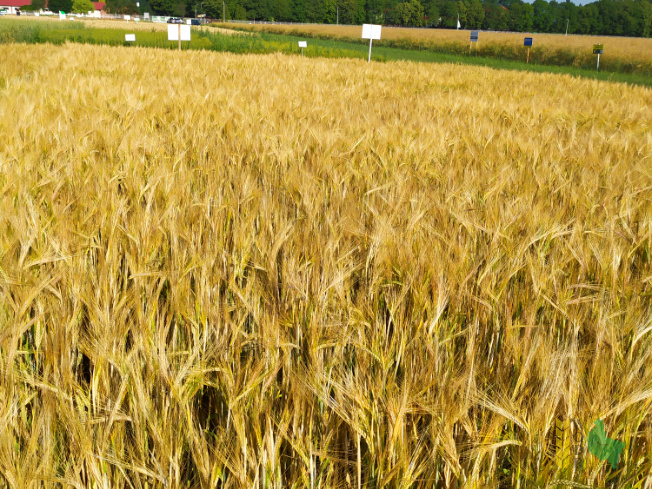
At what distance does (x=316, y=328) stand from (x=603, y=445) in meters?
0.47

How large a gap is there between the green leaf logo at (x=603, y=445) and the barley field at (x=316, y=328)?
16 mm

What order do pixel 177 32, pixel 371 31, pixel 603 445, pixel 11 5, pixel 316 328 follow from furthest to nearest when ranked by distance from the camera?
1. pixel 11 5
2. pixel 371 31
3. pixel 177 32
4. pixel 316 328
5. pixel 603 445

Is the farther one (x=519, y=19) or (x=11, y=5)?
(x=519, y=19)

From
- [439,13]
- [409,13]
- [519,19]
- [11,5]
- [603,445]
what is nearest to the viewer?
[603,445]

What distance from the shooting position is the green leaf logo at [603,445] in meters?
0.69

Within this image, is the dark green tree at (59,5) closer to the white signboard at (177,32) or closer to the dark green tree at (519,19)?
the dark green tree at (519,19)

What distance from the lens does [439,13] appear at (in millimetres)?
113312

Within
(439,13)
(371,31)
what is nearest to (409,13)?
(439,13)

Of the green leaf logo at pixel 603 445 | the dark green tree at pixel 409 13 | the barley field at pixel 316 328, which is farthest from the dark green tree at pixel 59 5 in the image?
the green leaf logo at pixel 603 445

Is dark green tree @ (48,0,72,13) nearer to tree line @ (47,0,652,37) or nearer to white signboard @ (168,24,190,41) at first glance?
tree line @ (47,0,652,37)

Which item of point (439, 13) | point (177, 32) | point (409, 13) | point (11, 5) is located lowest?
point (177, 32)

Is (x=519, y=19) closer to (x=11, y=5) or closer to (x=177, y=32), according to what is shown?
(x=11, y=5)

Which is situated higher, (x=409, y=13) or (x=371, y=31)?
(x=409, y=13)

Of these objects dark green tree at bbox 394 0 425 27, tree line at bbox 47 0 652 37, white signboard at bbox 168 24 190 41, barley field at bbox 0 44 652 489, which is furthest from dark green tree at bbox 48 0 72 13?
barley field at bbox 0 44 652 489
